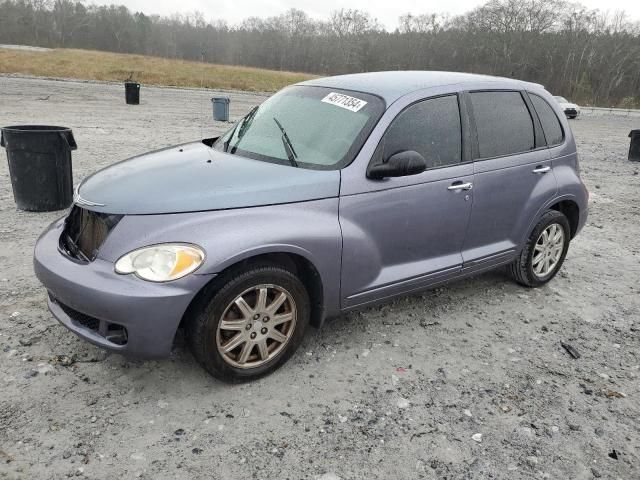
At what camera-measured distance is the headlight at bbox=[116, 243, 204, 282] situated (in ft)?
9.12

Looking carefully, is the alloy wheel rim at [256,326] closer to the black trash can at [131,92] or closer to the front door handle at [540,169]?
the front door handle at [540,169]

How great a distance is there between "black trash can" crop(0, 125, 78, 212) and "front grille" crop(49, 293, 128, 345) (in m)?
3.69

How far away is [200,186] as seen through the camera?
10.1ft

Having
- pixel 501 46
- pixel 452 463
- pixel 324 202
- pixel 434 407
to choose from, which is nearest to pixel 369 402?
pixel 434 407

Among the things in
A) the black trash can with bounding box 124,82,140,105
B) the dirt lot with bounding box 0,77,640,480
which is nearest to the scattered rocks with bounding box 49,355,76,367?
the dirt lot with bounding box 0,77,640,480

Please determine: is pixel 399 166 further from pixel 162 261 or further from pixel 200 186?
pixel 162 261

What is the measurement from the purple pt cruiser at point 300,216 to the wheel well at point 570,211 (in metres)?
0.27

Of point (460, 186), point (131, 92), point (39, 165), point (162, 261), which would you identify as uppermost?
point (460, 186)

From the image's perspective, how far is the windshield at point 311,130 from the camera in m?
3.46

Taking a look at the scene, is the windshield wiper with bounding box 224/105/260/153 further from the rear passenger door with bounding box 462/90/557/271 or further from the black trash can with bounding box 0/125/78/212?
the black trash can with bounding box 0/125/78/212

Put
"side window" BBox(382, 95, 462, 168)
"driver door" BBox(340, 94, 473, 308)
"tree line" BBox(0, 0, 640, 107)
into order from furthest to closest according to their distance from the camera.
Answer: "tree line" BBox(0, 0, 640, 107) < "side window" BBox(382, 95, 462, 168) < "driver door" BBox(340, 94, 473, 308)

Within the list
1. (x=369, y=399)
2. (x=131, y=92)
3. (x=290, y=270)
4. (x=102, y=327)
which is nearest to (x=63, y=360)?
(x=102, y=327)

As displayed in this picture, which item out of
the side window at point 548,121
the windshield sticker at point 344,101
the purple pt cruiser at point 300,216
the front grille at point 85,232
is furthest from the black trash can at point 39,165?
the side window at point 548,121

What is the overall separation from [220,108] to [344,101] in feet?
50.3
